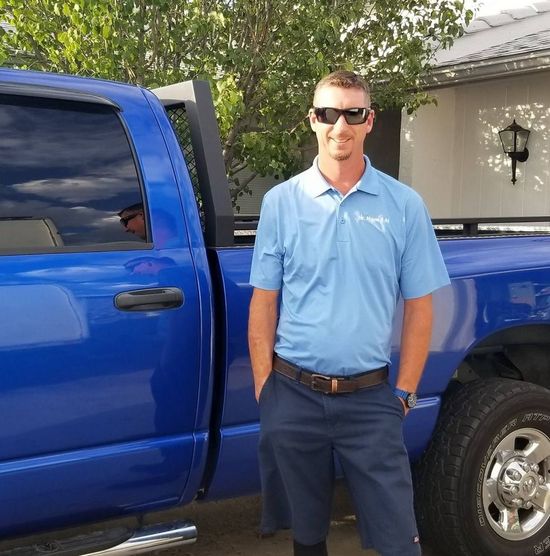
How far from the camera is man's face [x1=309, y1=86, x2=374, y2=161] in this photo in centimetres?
245

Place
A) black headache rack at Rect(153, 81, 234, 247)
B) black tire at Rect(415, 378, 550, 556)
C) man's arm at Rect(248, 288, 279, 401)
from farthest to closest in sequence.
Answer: black tire at Rect(415, 378, 550, 556) → black headache rack at Rect(153, 81, 234, 247) → man's arm at Rect(248, 288, 279, 401)

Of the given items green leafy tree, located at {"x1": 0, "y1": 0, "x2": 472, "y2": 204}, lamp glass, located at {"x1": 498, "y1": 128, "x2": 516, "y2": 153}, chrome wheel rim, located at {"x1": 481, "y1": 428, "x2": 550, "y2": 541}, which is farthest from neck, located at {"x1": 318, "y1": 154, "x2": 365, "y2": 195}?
lamp glass, located at {"x1": 498, "y1": 128, "x2": 516, "y2": 153}

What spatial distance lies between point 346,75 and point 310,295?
0.64 metres

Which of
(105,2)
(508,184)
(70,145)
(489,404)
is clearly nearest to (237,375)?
(70,145)

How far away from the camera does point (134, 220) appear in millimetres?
2797

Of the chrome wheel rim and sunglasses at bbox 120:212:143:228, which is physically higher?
sunglasses at bbox 120:212:143:228

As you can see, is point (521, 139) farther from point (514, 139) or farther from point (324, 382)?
point (324, 382)

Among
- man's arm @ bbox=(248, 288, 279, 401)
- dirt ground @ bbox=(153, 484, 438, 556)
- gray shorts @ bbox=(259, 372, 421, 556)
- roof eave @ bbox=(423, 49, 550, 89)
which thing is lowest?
dirt ground @ bbox=(153, 484, 438, 556)

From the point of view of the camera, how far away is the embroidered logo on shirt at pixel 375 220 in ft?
8.14

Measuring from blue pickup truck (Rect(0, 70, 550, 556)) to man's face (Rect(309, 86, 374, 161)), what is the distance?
0.58 m

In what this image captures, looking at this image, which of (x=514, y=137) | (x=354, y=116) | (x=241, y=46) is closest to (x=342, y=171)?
(x=354, y=116)

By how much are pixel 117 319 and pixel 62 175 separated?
1.61 ft

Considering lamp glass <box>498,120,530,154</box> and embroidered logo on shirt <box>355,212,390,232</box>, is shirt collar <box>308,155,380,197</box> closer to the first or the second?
embroidered logo on shirt <box>355,212,390,232</box>

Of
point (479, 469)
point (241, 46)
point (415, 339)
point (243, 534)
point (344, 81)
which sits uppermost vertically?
point (241, 46)
